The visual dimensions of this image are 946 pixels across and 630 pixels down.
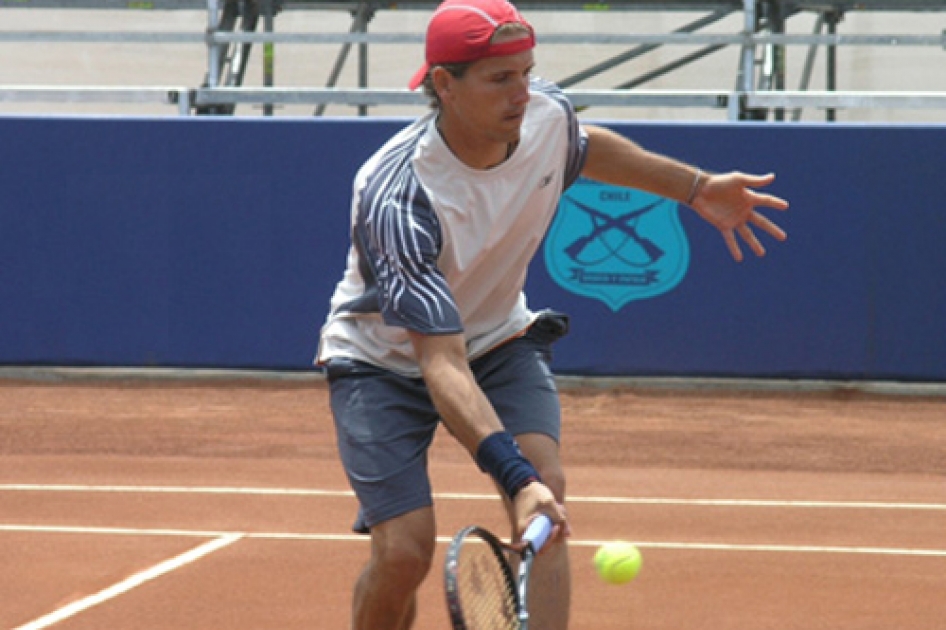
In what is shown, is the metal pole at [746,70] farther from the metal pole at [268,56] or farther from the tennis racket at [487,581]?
the tennis racket at [487,581]

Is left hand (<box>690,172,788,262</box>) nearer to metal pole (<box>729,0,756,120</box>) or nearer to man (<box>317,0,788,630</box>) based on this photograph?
man (<box>317,0,788,630</box>)

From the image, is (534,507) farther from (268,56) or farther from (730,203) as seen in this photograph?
(268,56)

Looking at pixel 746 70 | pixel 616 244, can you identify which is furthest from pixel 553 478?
pixel 746 70

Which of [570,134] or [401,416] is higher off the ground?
[570,134]

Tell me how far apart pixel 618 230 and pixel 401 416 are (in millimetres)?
7039

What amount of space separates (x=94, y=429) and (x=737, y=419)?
4.06 metres

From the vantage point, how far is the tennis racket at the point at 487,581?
3.09 meters

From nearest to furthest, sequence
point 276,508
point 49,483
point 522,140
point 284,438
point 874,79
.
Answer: point 522,140 < point 276,508 < point 49,483 < point 284,438 < point 874,79

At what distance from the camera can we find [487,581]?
11.2 feet

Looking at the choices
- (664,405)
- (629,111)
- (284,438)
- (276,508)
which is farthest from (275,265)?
(629,111)

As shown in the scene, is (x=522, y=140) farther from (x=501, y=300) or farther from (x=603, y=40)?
(x=603, y=40)

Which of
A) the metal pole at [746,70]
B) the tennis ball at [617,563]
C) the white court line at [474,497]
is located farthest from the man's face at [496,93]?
the metal pole at [746,70]

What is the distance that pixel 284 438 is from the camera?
33.6ft

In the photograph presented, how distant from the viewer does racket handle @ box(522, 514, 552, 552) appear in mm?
3332
